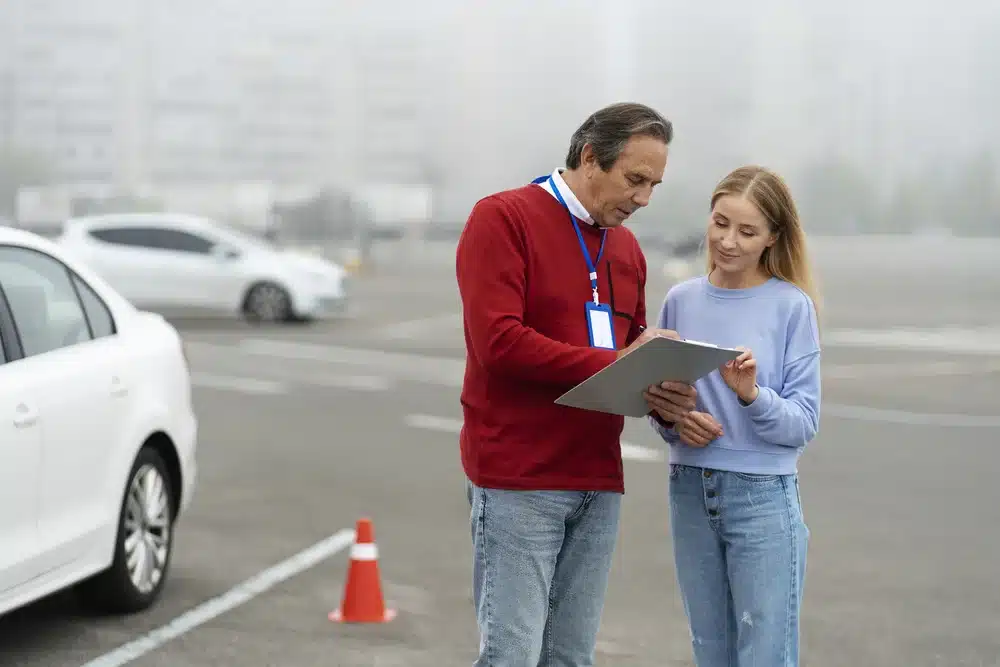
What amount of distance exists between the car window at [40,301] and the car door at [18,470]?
193 millimetres

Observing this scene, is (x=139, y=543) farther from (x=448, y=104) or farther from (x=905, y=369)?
(x=448, y=104)

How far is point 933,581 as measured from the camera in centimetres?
682

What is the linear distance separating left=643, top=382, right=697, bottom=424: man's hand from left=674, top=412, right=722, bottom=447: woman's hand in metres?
0.02

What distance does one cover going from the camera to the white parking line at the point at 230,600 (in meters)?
5.42

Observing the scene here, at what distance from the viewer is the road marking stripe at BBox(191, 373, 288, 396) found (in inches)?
536

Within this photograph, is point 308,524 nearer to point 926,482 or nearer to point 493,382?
point 926,482

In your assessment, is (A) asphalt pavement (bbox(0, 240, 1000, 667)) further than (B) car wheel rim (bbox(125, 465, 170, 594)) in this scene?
No

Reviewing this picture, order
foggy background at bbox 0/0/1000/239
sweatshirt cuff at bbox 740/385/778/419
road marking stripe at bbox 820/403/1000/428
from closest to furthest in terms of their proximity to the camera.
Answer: sweatshirt cuff at bbox 740/385/778/419 < road marking stripe at bbox 820/403/1000/428 < foggy background at bbox 0/0/1000/239

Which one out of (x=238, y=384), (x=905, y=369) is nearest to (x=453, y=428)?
(x=238, y=384)

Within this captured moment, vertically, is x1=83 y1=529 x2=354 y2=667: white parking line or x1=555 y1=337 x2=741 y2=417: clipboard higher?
x1=555 y1=337 x2=741 y2=417: clipboard

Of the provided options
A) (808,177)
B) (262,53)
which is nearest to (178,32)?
(262,53)

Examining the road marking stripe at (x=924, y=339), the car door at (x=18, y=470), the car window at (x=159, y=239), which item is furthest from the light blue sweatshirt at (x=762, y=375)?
the car window at (x=159, y=239)

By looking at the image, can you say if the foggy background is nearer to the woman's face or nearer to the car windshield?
the car windshield

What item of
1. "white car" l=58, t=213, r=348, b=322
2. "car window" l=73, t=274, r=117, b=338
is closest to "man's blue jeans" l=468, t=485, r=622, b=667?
"car window" l=73, t=274, r=117, b=338
